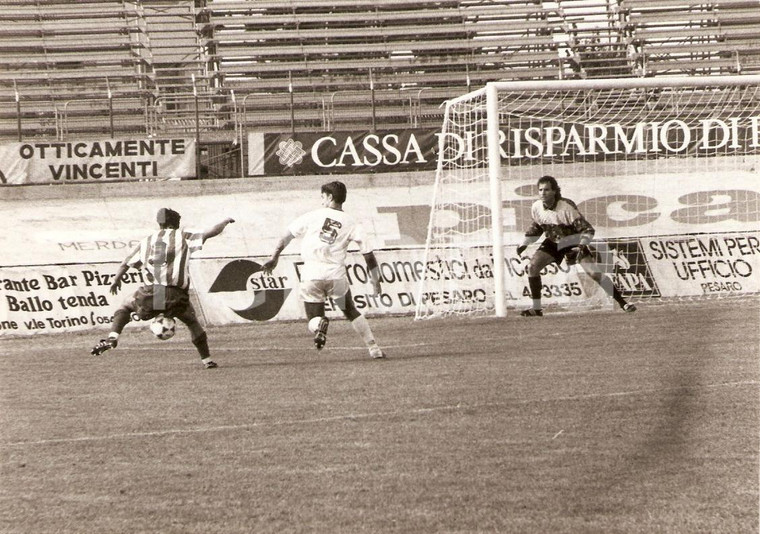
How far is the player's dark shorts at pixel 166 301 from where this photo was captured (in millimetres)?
10844

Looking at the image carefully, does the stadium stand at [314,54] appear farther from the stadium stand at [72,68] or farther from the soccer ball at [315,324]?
the soccer ball at [315,324]

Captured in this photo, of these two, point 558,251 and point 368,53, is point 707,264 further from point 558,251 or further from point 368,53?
point 368,53

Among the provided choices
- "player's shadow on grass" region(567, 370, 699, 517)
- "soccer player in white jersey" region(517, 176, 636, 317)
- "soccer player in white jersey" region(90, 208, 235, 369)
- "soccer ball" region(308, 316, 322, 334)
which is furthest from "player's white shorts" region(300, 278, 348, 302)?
"soccer player in white jersey" region(517, 176, 636, 317)

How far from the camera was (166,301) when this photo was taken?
1085cm

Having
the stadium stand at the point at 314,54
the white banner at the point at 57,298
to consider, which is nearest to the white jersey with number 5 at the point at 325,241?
the white banner at the point at 57,298

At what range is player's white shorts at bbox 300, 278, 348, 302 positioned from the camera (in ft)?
35.1

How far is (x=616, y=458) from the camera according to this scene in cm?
577

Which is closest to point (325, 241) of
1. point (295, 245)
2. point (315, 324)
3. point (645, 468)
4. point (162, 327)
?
point (315, 324)

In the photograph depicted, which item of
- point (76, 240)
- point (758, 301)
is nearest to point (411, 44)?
point (76, 240)

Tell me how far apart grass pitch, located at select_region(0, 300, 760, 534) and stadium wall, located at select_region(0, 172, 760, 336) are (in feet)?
11.2

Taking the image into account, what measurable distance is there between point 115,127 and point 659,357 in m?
17.3

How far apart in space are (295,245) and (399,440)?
43.8ft

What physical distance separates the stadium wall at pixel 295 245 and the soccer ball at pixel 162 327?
181 inches

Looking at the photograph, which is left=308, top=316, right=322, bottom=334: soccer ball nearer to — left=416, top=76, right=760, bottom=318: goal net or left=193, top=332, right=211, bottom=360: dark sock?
left=193, top=332, right=211, bottom=360: dark sock
